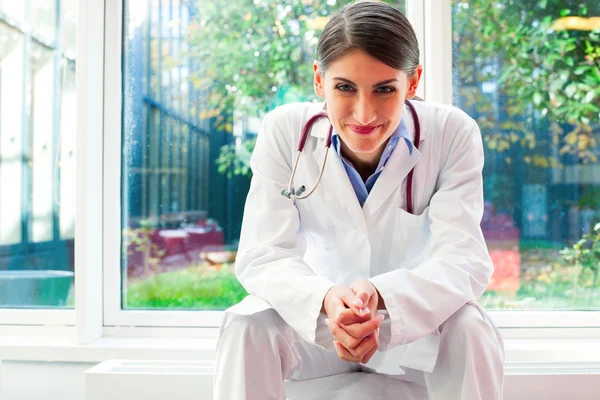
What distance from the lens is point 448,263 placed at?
50.0 inches

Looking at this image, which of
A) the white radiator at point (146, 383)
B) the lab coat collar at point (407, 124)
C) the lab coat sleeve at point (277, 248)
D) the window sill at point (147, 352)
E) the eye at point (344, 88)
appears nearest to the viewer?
the lab coat sleeve at point (277, 248)

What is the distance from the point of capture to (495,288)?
6.72 ft

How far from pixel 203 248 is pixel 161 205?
0.65 feet

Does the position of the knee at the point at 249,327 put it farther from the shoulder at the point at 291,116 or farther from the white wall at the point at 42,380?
the white wall at the point at 42,380

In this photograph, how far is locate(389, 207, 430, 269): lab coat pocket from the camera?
4.56 feet

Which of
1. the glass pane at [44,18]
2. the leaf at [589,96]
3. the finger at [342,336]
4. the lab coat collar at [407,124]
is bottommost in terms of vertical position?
the finger at [342,336]

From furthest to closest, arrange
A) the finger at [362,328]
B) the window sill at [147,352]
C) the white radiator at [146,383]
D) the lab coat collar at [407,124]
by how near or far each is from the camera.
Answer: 1. the window sill at [147,352]
2. the white radiator at [146,383]
3. the lab coat collar at [407,124]
4. the finger at [362,328]

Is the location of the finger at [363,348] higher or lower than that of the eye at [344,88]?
lower

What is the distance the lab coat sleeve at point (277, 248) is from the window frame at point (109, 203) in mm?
660

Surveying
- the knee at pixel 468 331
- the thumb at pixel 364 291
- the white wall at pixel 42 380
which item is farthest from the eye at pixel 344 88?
the white wall at pixel 42 380

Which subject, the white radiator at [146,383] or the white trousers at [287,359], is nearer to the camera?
the white trousers at [287,359]

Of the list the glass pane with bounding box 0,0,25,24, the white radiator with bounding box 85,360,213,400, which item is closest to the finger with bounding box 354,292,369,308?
the white radiator with bounding box 85,360,213,400

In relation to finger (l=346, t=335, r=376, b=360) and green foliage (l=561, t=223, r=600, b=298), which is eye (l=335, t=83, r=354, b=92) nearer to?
finger (l=346, t=335, r=376, b=360)

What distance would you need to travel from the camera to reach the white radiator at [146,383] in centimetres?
160
